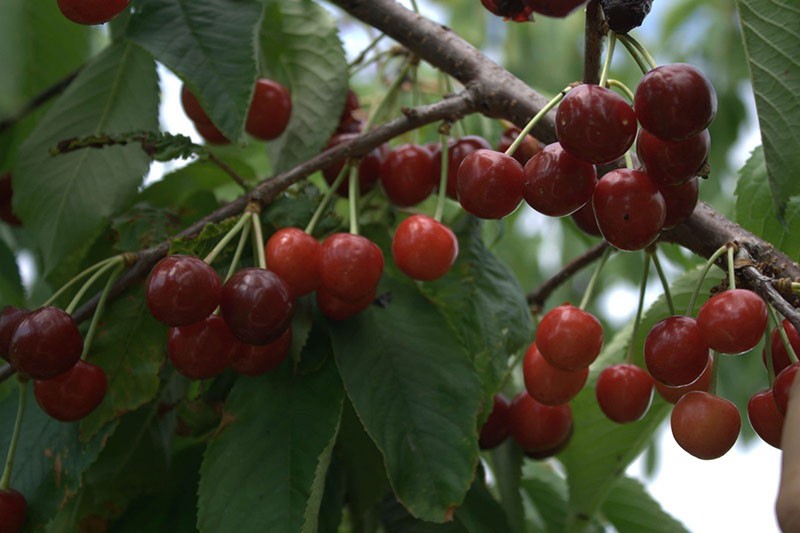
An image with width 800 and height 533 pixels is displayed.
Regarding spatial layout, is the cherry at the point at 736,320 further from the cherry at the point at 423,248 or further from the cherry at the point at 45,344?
the cherry at the point at 45,344

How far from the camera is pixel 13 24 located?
1353mm

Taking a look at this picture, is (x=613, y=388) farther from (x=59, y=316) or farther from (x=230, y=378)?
(x=59, y=316)

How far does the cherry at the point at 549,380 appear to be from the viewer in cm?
114

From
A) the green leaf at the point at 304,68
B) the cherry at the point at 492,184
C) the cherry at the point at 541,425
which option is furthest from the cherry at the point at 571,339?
the green leaf at the point at 304,68

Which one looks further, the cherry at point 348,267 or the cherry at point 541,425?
the cherry at point 541,425

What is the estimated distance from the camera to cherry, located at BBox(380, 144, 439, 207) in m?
1.31

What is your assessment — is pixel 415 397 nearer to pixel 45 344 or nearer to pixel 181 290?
pixel 181 290

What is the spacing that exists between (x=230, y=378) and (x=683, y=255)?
2.74 feet

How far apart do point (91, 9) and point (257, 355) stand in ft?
1.44

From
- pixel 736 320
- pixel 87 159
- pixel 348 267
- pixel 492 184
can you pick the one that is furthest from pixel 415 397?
pixel 87 159

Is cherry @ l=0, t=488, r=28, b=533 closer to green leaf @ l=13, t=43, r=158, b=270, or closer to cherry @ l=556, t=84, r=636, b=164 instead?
green leaf @ l=13, t=43, r=158, b=270

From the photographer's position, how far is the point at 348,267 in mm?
1049

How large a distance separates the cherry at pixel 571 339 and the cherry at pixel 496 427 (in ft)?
1.08

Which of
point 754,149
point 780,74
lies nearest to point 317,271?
point 780,74
